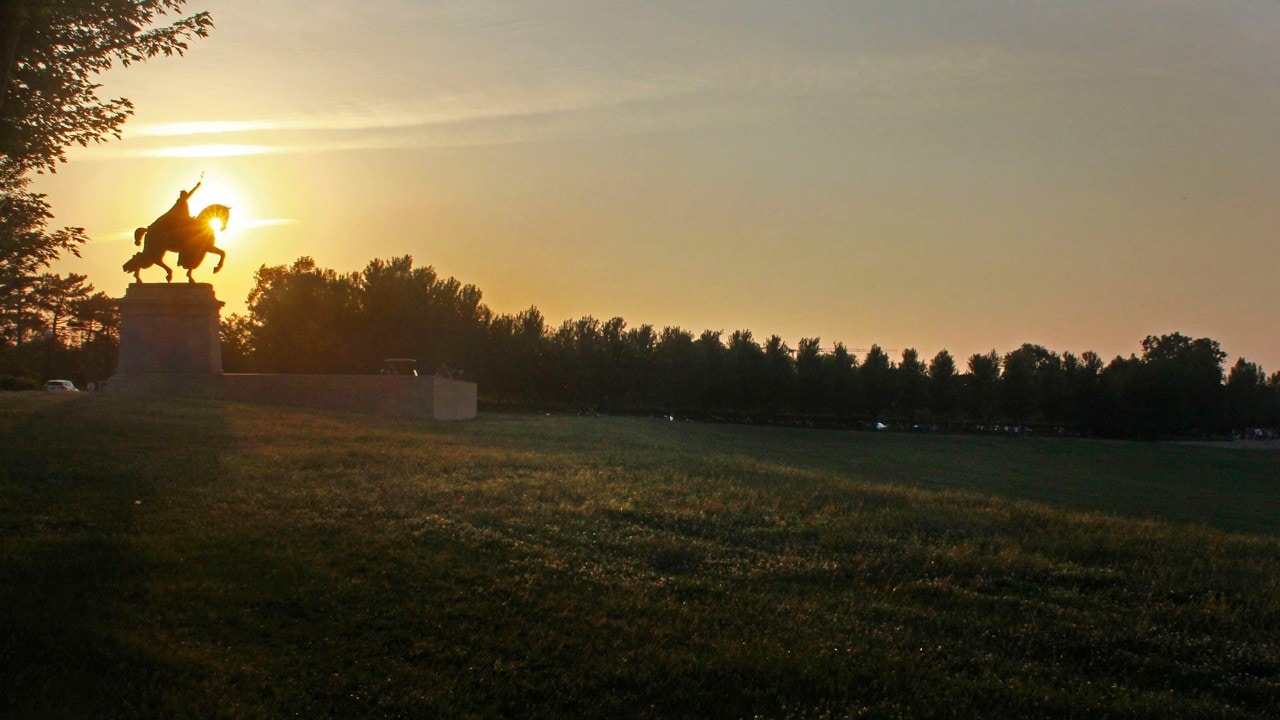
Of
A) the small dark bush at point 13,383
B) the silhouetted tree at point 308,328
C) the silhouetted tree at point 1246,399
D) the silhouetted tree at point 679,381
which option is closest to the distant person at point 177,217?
the small dark bush at point 13,383

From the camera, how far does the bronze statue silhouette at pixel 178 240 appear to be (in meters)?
33.4

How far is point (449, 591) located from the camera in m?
9.55

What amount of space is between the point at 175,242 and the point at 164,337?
3.03 metres

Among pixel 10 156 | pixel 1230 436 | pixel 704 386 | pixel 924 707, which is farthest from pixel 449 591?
pixel 1230 436

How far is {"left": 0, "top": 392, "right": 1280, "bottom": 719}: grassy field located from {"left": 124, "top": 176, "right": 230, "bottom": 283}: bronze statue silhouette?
1660cm

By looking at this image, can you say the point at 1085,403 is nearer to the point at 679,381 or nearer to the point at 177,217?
the point at 679,381

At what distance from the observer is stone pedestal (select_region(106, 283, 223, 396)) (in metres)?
33.0

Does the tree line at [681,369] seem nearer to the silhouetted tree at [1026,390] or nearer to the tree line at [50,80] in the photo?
the silhouetted tree at [1026,390]

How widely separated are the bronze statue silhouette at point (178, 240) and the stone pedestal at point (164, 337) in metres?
0.87

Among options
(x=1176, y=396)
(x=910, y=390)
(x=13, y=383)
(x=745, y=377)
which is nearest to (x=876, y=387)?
(x=910, y=390)

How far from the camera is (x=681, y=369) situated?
85812 mm

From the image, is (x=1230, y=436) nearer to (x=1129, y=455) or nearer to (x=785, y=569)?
(x=1129, y=455)

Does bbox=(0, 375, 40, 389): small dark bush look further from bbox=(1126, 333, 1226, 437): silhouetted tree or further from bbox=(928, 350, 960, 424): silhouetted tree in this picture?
bbox=(1126, 333, 1226, 437): silhouetted tree

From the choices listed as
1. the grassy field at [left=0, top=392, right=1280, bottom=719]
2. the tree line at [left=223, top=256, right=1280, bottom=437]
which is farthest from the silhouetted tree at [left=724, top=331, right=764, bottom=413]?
the grassy field at [left=0, top=392, right=1280, bottom=719]
